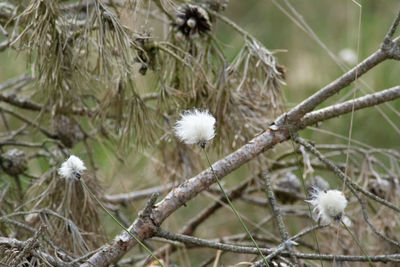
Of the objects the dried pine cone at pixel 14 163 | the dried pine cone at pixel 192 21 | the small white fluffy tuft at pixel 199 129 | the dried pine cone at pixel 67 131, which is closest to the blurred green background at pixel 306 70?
the dried pine cone at pixel 67 131

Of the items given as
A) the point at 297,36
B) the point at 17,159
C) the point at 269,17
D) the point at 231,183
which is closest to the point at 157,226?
the point at 17,159

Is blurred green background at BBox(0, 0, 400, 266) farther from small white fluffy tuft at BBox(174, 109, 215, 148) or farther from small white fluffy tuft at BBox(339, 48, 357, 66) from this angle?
small white fluffy tuft at BBox(174, 109, 215, 148)

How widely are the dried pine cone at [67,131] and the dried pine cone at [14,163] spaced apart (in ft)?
0.32

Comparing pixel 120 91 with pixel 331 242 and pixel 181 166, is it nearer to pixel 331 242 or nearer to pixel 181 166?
pixel 181 166

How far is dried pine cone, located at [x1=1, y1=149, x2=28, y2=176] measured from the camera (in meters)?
1.16

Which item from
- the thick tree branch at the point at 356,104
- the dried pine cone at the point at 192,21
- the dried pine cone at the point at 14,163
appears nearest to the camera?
the thick tree branch at the point at 356,104

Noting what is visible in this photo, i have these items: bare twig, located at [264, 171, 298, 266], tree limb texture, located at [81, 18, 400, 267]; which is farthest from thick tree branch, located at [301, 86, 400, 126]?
bare twig, located at [264, 171, 298, 266]

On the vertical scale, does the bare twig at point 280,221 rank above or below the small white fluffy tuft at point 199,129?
below

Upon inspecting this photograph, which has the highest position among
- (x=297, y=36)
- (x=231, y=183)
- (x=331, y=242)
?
(x=297, y=36)

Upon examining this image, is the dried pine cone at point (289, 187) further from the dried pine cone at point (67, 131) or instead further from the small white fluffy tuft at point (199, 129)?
the small white fluffy tuft at point (199, 129)

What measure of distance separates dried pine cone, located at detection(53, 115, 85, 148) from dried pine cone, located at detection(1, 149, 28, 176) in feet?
0.32

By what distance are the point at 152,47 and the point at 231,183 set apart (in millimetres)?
986

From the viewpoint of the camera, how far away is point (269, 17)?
8.89 feet

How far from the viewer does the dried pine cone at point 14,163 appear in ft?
3.79
